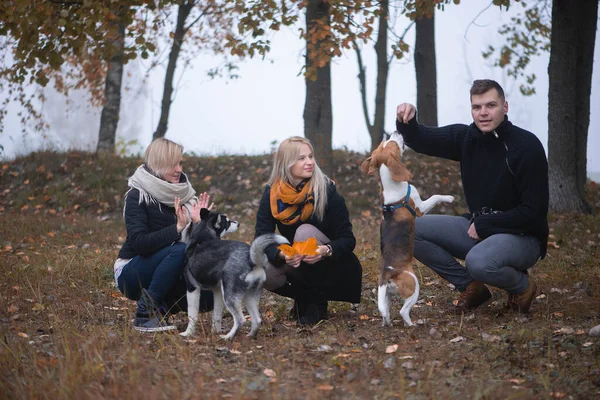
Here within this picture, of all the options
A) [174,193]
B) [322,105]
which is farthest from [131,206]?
[322,105]

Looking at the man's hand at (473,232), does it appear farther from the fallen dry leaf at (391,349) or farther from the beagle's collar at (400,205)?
the fallen dry leaf at (391,349)

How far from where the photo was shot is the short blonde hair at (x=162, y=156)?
5.58 m

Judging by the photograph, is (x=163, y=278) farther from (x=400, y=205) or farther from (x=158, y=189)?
(x=400, y=205)

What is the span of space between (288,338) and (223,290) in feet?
2.14

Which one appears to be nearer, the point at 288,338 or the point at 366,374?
the point at 366,374

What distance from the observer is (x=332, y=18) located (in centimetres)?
1165

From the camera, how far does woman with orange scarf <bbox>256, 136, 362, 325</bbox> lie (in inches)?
219

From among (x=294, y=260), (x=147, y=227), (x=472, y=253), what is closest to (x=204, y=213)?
(x=147, y=227)

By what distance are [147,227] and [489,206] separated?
10.1 feet

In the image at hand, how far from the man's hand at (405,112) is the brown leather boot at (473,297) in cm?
164

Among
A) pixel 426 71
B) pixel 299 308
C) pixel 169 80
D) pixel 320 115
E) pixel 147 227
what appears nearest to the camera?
pixel 147 227

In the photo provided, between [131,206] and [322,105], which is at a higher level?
[322,105]

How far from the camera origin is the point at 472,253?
551cm

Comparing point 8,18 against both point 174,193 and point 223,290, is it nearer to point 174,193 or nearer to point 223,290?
point 174,193
